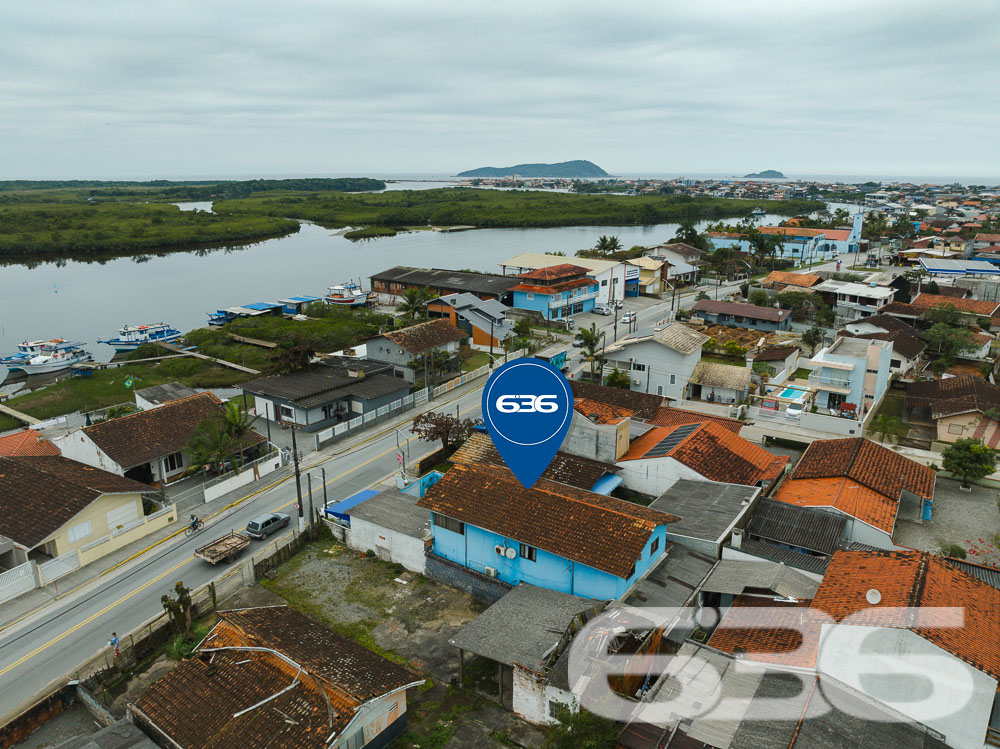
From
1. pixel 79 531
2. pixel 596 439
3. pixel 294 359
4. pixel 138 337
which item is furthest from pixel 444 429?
pixel 138 337

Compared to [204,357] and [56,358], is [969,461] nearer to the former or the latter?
[204,357]

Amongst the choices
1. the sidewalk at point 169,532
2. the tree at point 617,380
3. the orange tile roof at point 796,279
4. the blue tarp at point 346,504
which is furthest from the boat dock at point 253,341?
the orange tile roof at point 796,279

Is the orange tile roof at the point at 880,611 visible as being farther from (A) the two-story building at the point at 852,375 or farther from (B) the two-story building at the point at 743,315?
(B) the two-story building at the point at 743,315

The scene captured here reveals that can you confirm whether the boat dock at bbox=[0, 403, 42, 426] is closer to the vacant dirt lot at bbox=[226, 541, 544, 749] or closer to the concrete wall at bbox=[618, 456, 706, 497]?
the vacant dirt lot at bbox=[226, 541, 544, 749]

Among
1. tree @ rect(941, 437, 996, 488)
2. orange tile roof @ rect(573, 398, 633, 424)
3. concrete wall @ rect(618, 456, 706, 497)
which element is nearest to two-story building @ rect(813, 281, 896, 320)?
tree @ rect(941, 437, 996, 488)

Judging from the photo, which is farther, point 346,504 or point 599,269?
point 599,269

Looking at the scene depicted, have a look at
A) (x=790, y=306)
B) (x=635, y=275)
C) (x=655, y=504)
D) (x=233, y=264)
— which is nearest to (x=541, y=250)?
(x=635, y=275)
